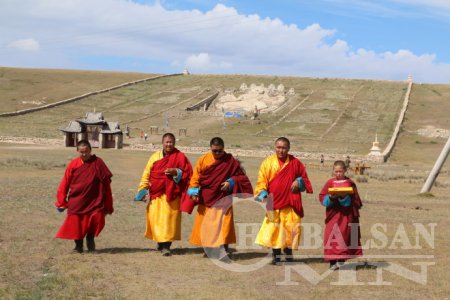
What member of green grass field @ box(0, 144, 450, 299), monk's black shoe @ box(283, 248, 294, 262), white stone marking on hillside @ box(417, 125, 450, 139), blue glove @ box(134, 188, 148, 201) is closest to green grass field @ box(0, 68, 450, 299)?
green grass field @ box(0, 144, 450, 299)

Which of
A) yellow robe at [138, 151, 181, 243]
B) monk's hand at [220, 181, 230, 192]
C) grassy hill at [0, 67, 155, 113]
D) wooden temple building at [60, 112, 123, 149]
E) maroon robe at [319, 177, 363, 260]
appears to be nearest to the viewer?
maroon robe at [319, 177, 363, 260]

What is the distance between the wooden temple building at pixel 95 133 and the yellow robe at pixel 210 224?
40588mm

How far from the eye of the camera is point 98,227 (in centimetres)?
998

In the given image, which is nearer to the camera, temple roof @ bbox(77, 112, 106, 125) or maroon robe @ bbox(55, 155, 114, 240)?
A: maroon robe @ bbox(55, 155, 114, 240)

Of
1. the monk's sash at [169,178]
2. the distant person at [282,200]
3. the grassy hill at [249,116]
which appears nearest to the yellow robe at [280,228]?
the distant person at [282,200]

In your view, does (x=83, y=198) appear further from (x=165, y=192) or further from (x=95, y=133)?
(x=95, y=133)

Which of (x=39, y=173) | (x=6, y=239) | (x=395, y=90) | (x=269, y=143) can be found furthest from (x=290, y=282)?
(x=395, y=90)

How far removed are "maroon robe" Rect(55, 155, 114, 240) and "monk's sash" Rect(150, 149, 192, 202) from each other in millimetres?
776

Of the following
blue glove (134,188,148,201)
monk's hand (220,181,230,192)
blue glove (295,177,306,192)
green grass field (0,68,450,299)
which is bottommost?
green grass field (0,68,450,299)

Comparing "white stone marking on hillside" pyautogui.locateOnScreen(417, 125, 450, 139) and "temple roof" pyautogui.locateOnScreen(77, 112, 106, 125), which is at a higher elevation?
"temple roof" pyautogui.locateOnScreen(77, 112, 106, 125)

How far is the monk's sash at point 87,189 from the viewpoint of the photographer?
9.90m

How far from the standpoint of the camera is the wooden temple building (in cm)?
5047

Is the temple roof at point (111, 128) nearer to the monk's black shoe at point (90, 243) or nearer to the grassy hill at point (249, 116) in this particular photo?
the grassy hill at point (249, 116)

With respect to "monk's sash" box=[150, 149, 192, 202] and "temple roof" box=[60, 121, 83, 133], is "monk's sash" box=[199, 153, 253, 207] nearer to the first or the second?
"monk's sash" box=[150, 149, 192, 202]
